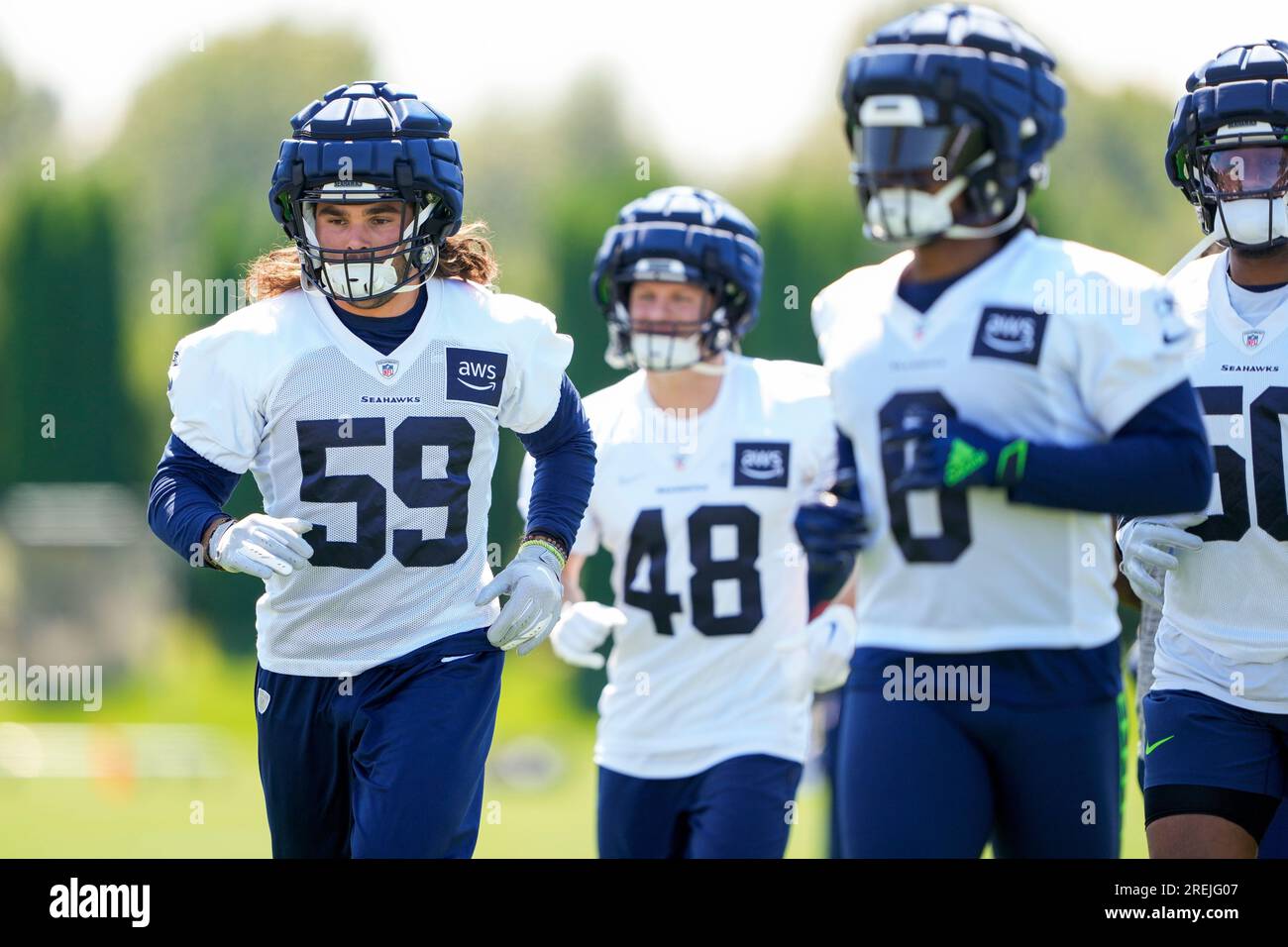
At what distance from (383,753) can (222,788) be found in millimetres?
8373

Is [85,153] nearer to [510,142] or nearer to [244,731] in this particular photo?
[244,731]

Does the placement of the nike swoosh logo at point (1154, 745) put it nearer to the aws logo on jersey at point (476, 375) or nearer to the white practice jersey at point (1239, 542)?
the white practice jersey at point (1239, 542)

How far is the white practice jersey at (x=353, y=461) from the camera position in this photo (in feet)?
13.2

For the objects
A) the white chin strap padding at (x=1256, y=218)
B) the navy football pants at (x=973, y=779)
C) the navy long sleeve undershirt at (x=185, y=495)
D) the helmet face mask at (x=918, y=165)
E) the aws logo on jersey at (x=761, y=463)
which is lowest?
the navy football pants at (x=973, y=779)

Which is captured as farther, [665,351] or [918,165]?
[665,351]

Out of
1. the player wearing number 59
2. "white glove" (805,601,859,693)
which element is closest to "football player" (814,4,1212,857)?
the player wearing number 59

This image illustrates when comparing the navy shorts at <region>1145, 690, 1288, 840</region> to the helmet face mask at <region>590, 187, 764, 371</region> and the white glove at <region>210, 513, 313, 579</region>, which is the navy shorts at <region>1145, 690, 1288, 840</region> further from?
the white glove at <region>210, 513, 313, 579</region>

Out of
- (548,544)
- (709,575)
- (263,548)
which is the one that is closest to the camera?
(263,548)

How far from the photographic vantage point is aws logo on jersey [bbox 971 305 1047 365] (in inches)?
124

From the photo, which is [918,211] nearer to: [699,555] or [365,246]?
[365,246]

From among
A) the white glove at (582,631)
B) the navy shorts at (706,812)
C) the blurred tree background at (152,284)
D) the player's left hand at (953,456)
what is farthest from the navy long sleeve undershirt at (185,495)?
the blurred tree background at (152,284)

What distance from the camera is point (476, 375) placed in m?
4.16

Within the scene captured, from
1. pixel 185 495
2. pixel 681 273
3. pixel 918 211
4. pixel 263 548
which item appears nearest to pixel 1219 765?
pixel 918 211

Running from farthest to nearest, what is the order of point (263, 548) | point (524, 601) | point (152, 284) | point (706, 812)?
point (152, 284) → point (706, 812) → point (524, 601) → point (263, 548)
